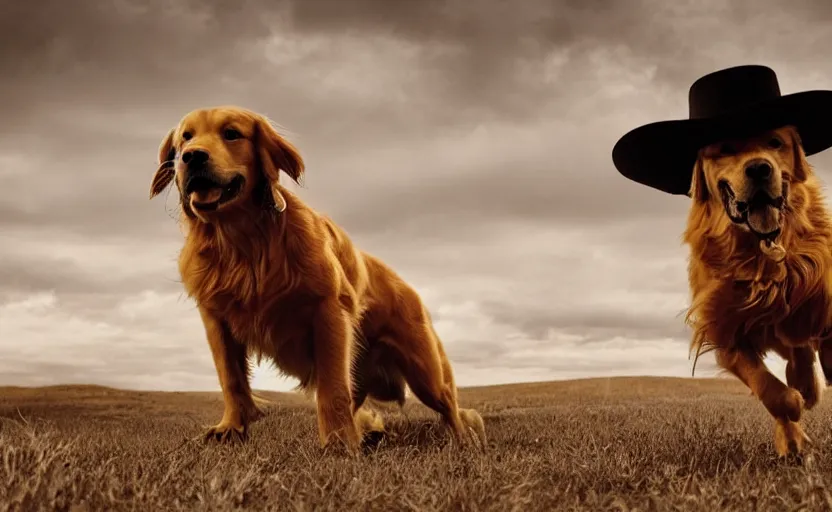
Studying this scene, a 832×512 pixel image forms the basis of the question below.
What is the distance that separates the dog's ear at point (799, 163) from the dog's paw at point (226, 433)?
12.3 feet

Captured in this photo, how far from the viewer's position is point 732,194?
15.1 ft

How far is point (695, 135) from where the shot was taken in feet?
17.1

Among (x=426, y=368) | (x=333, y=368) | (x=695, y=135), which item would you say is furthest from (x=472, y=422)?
(x=695, y=135)

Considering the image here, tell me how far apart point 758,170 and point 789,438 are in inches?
60.9

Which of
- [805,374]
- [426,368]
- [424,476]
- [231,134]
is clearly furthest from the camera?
[426,368]

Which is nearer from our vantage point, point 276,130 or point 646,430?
point 276,130

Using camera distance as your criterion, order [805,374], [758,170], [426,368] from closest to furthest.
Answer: [758,170] < [805,374] < [426,368]

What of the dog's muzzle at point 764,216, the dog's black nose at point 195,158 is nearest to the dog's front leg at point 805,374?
the dog's muzzle at point 764,216

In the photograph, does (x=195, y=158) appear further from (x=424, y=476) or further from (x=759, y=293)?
(x=759, y=293)

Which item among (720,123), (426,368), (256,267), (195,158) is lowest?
(426,368)

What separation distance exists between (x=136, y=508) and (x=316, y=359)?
242cm

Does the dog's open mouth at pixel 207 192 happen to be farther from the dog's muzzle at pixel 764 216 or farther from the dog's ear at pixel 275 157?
the dog's muzzle at pixel 764 216

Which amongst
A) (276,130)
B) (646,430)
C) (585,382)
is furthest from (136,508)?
(585,382)

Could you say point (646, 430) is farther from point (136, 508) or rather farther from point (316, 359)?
point (136, 508)
